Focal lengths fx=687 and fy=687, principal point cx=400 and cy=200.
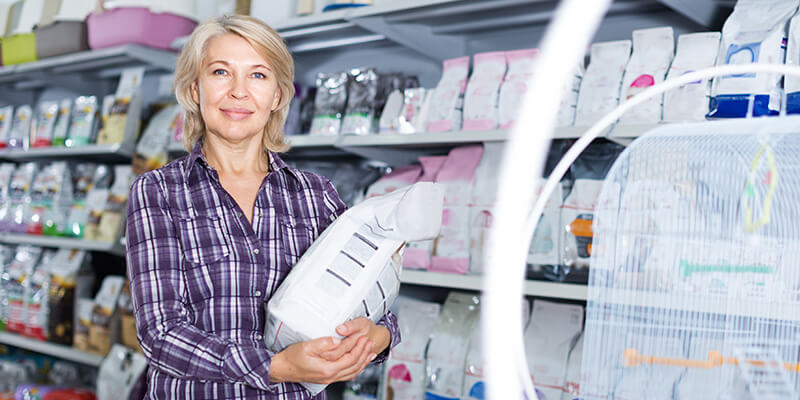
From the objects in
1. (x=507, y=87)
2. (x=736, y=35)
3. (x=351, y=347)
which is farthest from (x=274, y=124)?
(x=736, y=35)

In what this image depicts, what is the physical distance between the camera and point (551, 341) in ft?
6.54

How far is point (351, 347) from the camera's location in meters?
1.09

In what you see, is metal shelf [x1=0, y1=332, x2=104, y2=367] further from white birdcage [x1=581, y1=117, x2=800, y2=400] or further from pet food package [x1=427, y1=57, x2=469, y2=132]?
white birdcage [x1=581, y1=117, x2=800, y2=400]

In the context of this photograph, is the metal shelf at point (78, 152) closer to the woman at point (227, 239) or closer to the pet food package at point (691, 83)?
the woman at point (227, 239)

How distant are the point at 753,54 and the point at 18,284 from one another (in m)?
3.40

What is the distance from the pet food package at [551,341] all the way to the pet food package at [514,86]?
1.87ft

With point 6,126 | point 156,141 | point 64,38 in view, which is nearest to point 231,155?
point 156,141

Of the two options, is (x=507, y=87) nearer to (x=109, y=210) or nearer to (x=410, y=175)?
(x=410, y=175)

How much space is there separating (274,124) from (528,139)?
1.93ft

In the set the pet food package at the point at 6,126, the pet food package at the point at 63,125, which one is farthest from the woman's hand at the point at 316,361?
the pet food package at the point at 6,126

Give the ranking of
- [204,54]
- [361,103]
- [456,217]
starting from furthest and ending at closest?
1. [361,103]
2. [456,217]
3. [204,54]

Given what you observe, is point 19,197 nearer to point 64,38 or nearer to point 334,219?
point 64,38

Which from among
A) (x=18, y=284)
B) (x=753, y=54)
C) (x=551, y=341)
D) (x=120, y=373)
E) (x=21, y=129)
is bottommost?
(x=120, y=373)

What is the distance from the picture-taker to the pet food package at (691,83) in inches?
65.7
